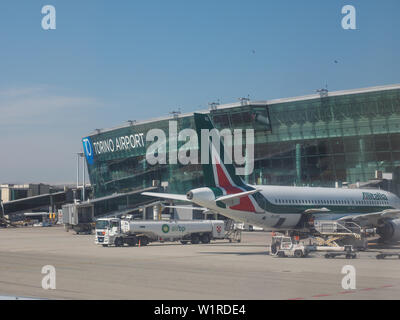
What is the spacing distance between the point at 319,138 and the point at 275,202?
41.5m

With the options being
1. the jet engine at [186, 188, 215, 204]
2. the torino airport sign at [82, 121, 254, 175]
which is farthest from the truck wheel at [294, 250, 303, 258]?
the torino airport sign at [82, 121, 254, 175]

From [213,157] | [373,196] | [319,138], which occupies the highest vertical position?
[319,138]

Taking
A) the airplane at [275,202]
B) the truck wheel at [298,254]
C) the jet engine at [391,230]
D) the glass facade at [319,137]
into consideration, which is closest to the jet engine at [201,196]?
the airplane at [275,202]

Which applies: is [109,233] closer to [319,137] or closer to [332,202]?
[332,202]

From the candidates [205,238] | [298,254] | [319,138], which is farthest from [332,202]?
[319,138]

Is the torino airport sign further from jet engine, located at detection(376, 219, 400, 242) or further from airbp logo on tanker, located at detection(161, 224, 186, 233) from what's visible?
jet engine, located at detection(376, 219, 400, 242)

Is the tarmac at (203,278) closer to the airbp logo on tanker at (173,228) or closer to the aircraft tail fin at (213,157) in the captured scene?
the aircraft tail fin at (213,157)

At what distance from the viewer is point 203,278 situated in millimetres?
23484

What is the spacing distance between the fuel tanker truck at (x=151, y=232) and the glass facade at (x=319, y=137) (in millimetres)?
34221

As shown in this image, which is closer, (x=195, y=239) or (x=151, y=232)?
(x=151, y=232)

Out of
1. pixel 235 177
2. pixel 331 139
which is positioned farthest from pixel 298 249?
pixel 331 139

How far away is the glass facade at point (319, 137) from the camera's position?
246 ft

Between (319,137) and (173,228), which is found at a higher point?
(319,137)

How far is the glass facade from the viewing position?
2953 inches
